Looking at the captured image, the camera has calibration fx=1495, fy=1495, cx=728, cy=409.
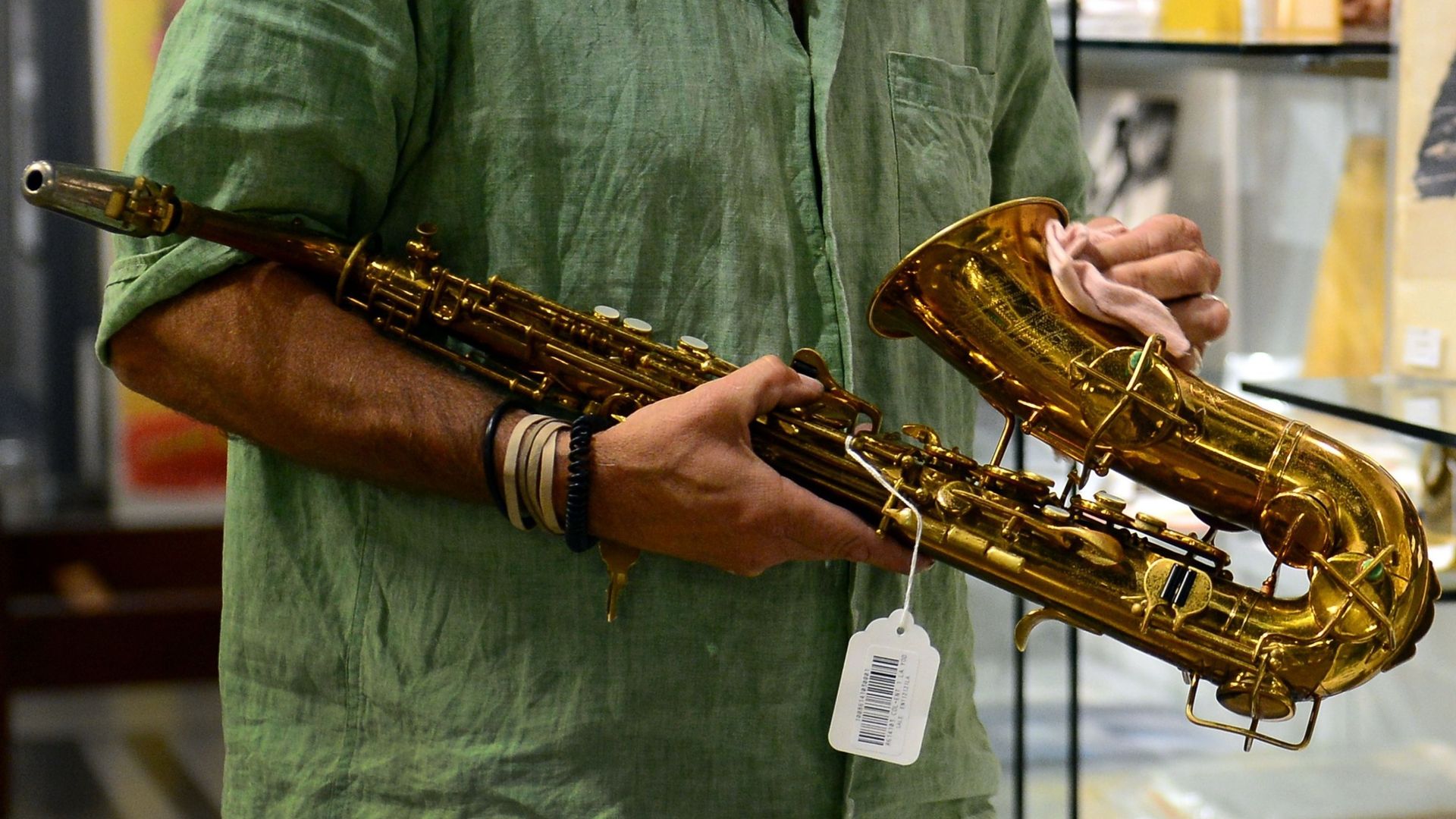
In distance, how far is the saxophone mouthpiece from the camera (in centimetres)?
100

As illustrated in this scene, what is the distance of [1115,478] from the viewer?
2.13 m

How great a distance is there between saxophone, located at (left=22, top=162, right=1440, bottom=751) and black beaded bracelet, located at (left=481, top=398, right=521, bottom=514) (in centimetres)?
7

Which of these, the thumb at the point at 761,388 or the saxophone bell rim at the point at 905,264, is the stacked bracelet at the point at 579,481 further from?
the saxophone bell rim at the point at 905,264

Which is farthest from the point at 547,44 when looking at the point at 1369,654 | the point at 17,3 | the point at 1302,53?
the point at 17,3

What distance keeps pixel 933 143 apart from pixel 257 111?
558mm

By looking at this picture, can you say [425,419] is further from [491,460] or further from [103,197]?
[103,197]

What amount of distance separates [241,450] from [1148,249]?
0.74m

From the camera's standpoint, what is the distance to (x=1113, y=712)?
2225 millimetres

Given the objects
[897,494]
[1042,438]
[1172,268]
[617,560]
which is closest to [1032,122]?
[1172,268]

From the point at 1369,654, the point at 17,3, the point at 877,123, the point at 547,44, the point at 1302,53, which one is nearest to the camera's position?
the point at 1369,654

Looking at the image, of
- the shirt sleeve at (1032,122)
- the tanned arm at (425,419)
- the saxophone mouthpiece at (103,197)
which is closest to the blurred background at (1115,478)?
the shirt sleeve at (1032,122)

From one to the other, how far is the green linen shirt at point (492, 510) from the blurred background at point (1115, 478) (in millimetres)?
726

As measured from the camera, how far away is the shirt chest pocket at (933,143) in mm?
1259

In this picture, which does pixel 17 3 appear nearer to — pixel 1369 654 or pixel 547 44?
pixel 547 44
